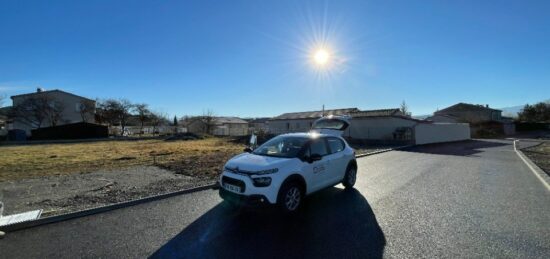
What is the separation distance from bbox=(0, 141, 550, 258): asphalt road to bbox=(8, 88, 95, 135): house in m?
44.4

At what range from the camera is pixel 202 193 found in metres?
7.15

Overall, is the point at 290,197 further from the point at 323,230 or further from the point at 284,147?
the point at 284,147

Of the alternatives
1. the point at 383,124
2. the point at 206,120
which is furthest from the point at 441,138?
the point at 206,120

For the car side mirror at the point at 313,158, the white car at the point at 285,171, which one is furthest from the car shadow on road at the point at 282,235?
the car side mirror at the point at 313,158

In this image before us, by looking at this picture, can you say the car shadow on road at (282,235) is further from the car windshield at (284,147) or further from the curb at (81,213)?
the curb at (81,213)

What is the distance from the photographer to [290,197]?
5.26 meters

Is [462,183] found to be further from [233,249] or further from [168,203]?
[168,203]

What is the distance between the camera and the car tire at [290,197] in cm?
500

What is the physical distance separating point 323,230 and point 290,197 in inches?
36.6

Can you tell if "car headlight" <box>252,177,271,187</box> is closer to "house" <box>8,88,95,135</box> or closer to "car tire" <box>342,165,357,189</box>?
"car tire" <box>342,165,357,189</box>

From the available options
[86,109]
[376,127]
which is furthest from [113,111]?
[376,127]

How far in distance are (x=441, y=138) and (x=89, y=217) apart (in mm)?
30386

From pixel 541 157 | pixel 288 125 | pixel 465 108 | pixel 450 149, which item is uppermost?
pixel 465 108

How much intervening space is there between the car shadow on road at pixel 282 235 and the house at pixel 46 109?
45.8m
